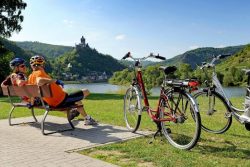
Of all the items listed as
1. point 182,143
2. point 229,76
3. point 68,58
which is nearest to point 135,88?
point 182,143

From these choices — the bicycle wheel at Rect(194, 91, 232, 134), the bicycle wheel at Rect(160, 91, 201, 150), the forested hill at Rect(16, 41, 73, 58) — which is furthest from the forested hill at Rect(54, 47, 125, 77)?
the bicycle wheel at Rect(160, 91, 201, 150)

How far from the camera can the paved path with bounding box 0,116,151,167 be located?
457 centimetres

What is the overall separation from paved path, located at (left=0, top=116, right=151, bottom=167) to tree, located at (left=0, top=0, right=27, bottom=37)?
19523 mm

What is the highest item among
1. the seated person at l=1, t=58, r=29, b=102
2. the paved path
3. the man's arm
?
the seated person at l=1, t=58, r=29, b=102

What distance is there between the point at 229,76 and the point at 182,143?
221 ft

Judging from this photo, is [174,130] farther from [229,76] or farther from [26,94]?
[229,76]

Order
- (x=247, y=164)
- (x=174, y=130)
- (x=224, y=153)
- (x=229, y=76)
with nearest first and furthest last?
(x=247, y=164) < (x=224, y=153) < (x=174, y=130) < (x=229, y=76)

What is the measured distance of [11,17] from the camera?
2614cm

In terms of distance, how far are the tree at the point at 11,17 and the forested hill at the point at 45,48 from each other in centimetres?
14446

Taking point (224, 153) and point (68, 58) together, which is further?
point (68, 58)

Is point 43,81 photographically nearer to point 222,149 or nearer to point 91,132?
point 91,132

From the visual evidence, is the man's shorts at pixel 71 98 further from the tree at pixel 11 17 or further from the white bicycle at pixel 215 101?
the tree at pixel 11 17

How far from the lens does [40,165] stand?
4.43 metres

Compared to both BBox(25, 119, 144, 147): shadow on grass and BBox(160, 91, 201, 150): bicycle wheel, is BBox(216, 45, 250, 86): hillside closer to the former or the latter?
BBox(25, 119, 144, 147): shadow on grass
